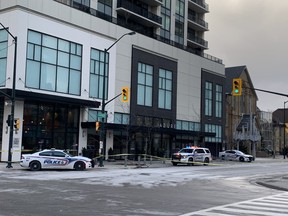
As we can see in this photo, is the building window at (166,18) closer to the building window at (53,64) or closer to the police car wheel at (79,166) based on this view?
the building window at (53,64)

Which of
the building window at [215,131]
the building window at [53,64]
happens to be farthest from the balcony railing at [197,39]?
the building window at [53,64]

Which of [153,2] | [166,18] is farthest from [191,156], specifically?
[166,18]

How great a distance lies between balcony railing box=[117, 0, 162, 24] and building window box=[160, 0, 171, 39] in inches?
96.5

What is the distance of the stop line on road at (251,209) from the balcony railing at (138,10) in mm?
39833

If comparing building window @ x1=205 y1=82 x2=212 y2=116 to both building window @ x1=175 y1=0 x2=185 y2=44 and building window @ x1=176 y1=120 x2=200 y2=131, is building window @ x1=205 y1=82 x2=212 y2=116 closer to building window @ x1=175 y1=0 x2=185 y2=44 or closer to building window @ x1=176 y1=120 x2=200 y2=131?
building window @ x1=176 y1=120 x2=200 y2=131

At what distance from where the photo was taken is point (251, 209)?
41.9 feet

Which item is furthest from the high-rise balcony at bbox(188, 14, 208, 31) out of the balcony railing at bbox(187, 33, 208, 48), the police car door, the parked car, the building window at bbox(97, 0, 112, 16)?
the police car door

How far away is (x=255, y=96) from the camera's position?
94812mm

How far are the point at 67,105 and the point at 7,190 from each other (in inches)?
1063

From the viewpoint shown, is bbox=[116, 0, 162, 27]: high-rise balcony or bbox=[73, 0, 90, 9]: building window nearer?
bbox=[73, 0, 90, 9]: building window

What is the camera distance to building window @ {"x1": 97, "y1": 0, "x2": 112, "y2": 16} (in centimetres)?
4878

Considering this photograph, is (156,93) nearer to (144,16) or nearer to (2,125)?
(144,16)

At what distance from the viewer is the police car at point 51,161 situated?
2878cm

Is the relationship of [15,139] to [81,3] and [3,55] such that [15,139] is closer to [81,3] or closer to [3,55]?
[3,55]
